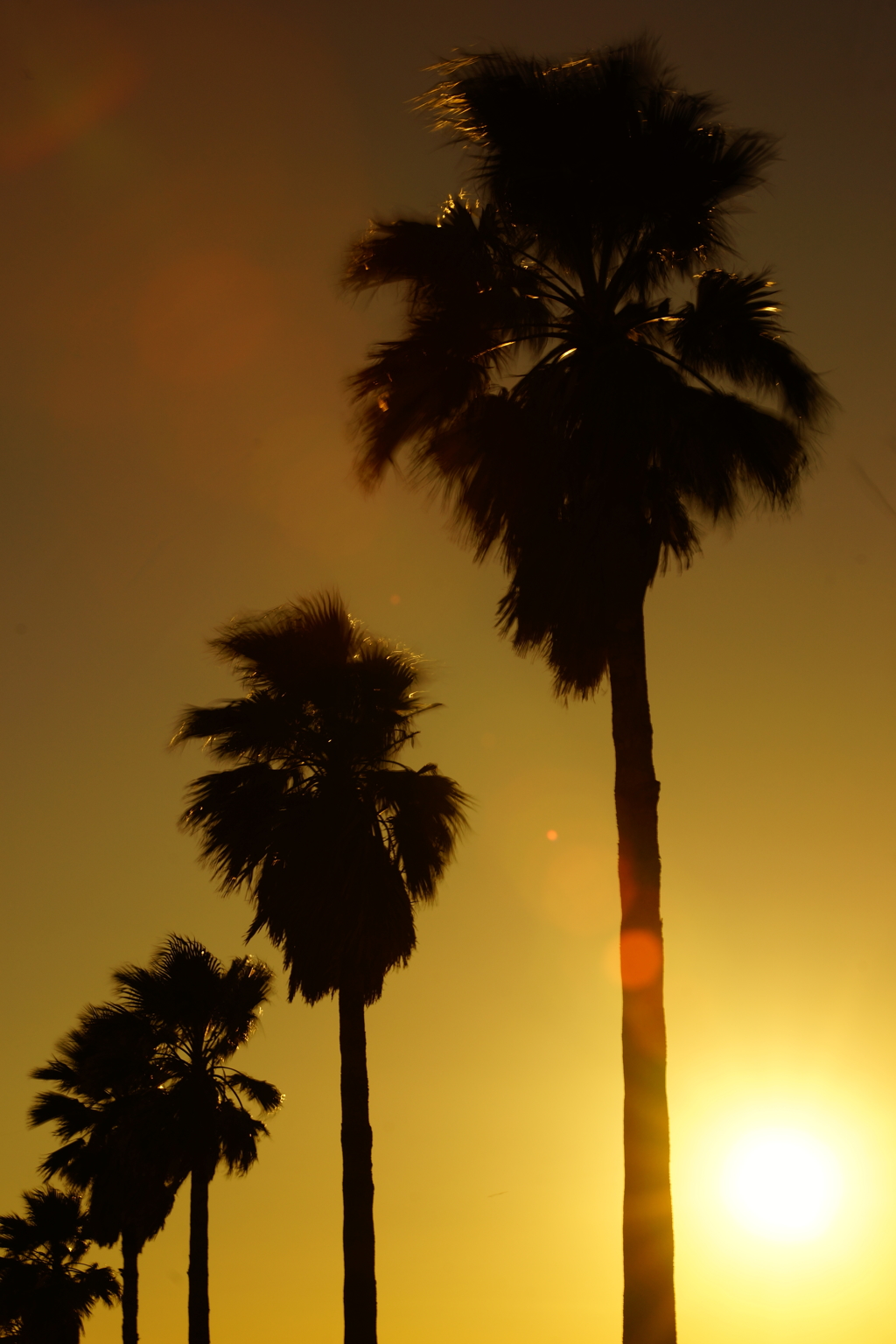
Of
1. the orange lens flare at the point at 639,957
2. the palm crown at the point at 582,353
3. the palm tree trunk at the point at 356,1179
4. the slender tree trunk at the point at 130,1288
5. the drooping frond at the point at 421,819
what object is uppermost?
the palm crown at the point at 582,353

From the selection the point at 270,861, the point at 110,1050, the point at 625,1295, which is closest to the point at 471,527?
the point at 625,1295

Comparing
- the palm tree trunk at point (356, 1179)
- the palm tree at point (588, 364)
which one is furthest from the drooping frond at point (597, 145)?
the palm tree trunk at point (356, 1179)

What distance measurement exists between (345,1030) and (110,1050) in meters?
10.1

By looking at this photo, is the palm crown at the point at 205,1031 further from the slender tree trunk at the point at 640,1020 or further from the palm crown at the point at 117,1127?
the slender tree trunk at the point at 640,1020

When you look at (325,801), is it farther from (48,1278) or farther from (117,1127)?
(48,1278)

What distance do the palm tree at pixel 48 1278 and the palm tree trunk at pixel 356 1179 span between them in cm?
2096

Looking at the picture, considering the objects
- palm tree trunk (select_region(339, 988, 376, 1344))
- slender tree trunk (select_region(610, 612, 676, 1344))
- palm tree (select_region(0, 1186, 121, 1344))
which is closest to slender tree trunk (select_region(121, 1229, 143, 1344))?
palm tree (select_region(0, 1186, 121, 1344))

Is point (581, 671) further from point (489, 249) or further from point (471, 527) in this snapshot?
point (489, 249)

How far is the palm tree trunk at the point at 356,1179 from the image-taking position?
60.9 feet

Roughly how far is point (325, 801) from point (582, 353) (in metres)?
9.53

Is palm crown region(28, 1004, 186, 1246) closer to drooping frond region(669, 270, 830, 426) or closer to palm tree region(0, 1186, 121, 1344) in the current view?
palm tree region(0, 1186, 121, 1344)

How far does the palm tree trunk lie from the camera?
1856 cm

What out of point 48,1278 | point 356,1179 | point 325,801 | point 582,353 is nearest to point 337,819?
point 325,801

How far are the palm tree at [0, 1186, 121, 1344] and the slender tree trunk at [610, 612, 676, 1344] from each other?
101 ft
